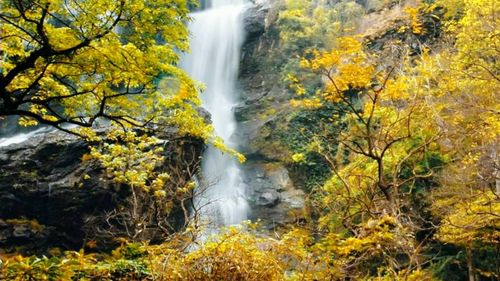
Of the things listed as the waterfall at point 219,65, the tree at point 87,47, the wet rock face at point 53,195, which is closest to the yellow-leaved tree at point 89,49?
the tree at point 87,47

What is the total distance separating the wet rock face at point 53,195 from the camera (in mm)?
16500

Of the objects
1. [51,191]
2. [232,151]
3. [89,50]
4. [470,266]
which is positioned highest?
[51,191]

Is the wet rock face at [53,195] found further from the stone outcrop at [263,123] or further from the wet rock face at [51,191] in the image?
the stone outcrop at [263,123]

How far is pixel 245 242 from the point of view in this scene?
461cm

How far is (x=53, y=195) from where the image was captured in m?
16.8

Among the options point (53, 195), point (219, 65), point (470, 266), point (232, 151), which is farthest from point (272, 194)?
point (232, 151)

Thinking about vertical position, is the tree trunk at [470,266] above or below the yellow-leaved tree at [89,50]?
below

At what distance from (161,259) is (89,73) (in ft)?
10.1

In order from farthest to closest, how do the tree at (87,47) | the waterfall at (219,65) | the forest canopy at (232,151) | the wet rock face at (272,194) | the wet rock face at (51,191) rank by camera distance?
1. the waterfall at (219,65)
2. the wet rock face at (272,194)
3. the wet rock face at (51,191)
4. the tree at (87,47)
5. the forest canopy at (232,151)

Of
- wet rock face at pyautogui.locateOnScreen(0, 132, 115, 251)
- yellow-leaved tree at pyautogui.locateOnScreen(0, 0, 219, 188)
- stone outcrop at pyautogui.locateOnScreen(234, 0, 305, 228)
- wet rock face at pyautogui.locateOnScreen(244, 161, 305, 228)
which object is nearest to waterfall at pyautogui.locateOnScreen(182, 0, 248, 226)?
stone outcrop at pyautogui.locateOnScreen(234, 0, 305, 228)

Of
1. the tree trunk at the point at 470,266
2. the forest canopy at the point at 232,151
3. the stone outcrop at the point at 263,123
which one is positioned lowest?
the tree trunk at the point at 470,266

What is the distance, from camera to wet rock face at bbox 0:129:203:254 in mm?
16500

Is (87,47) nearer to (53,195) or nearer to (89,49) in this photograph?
(89,49)

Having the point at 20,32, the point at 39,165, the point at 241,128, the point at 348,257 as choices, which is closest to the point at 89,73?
the point at 20,32
